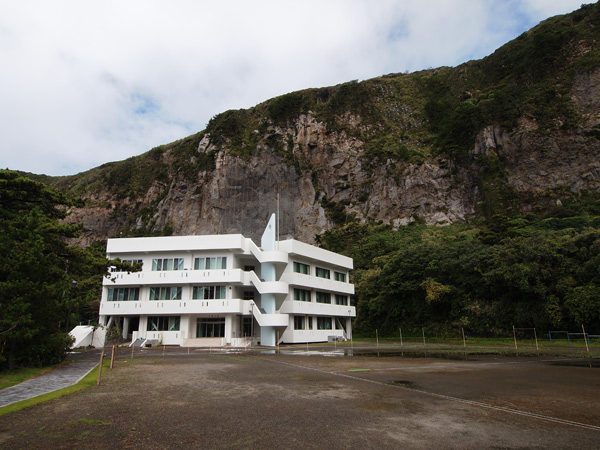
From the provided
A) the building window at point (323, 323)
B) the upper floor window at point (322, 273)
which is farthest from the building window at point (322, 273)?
the building window at point (323, 323)

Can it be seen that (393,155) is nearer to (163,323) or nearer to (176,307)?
(176,307)

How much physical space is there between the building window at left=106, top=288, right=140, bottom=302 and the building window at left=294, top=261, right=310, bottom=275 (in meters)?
13.9

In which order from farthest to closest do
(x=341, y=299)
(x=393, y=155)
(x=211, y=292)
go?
(x=393, y=155)
(x=341, y=299)
(x=211, y=292)

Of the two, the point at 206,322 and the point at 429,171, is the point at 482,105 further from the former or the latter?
the point at 206,322

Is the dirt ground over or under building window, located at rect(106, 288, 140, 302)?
under

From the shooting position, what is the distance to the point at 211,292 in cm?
3253

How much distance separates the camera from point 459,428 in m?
6.03

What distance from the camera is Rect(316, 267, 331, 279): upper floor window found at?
3799 centimetres

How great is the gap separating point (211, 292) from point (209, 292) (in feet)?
0.56

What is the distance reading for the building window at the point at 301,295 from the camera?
34562mm

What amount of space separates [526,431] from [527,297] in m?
29.0

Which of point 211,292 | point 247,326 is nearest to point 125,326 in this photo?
point 211,292

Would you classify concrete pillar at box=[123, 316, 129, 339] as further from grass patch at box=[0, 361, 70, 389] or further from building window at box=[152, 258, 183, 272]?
grass patch at box=[0, 361, 70, 389]

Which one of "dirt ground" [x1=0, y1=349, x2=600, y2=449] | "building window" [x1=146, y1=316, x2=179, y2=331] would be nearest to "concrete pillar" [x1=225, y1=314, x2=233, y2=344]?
"building window" [x1=146, y1=316, x2=179, y2=331]
